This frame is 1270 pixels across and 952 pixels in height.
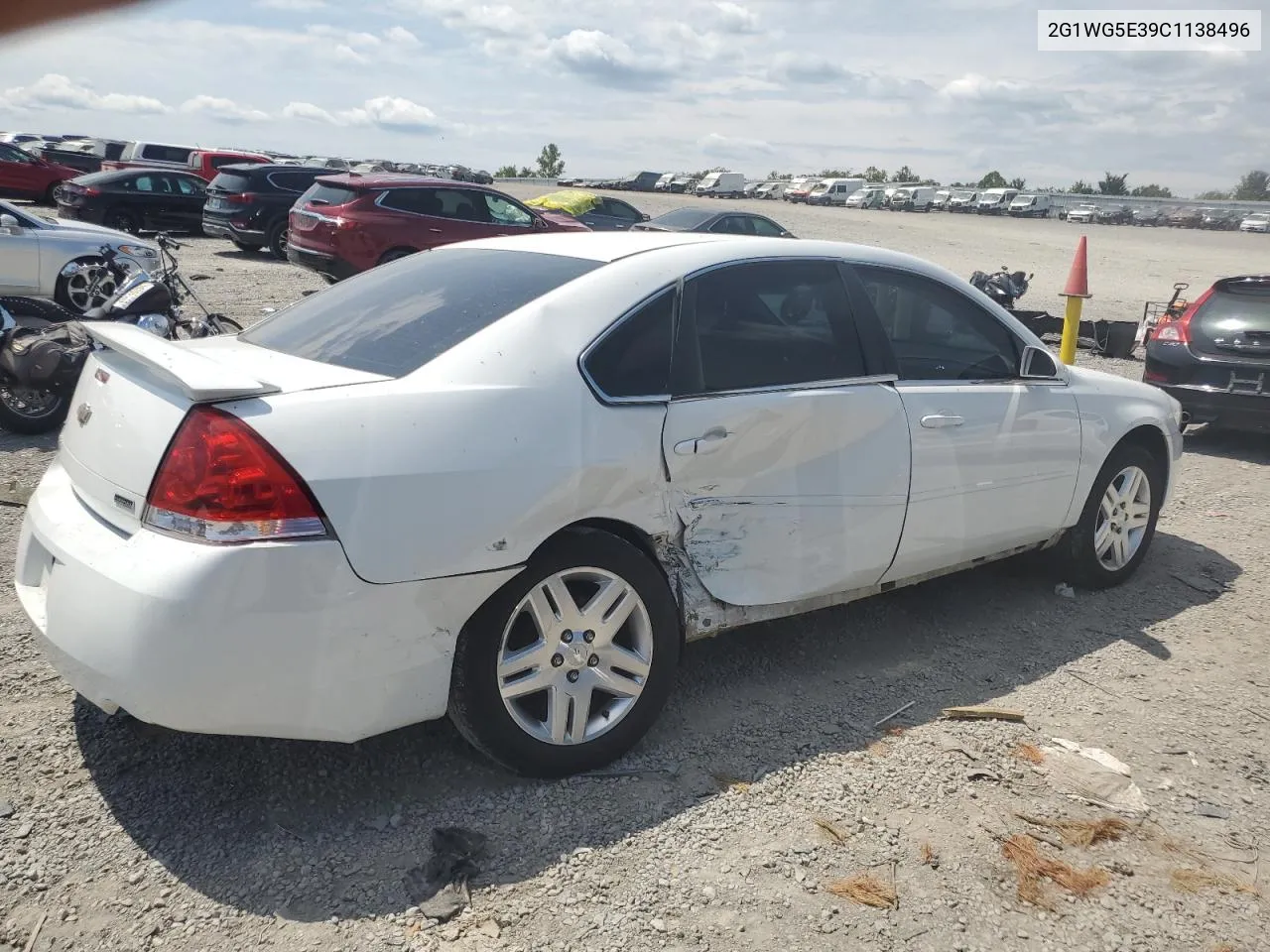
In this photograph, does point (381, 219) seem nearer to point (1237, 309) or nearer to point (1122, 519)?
point (1237, 309)

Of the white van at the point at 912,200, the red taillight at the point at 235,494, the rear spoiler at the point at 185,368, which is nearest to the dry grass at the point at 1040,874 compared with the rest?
the red taillight at the point at 235,494

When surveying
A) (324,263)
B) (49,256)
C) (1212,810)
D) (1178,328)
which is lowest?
(1212,810)

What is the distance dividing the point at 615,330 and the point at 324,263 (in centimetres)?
1244

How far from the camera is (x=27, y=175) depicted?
1073 inches

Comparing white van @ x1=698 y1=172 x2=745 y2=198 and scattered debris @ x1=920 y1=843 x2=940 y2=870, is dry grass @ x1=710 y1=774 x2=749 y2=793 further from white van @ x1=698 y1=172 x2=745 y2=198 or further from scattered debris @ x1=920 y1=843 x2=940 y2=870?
white van @ x1=698 y1=172 x2=745 y2=198

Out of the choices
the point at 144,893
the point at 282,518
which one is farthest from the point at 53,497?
the point at 144,893

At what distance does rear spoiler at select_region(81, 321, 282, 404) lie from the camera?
271cm

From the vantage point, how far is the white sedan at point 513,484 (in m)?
2.65

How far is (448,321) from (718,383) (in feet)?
2.94

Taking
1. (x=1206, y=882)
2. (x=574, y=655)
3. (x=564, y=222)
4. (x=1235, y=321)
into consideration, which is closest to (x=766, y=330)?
(x=574, y=655)

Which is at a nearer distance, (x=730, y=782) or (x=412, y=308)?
(x=730, y=782)

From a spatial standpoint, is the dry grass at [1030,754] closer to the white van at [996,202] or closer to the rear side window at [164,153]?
the rear side window at [164,153]

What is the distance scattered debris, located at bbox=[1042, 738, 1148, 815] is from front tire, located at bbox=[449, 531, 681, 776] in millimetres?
Result: 1313

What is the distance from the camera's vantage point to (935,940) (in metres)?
2.64
